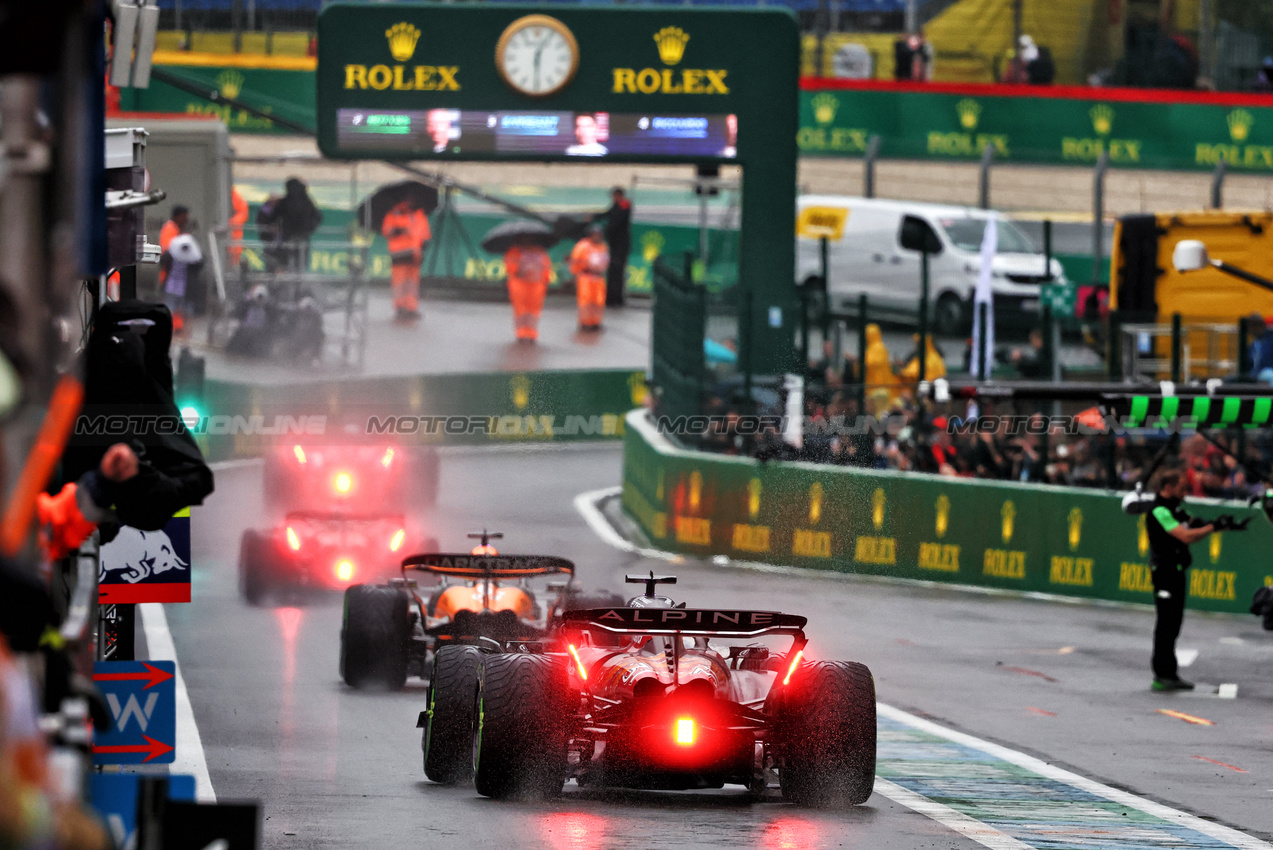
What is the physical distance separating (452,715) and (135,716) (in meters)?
3.61

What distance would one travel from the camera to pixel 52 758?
382 cm

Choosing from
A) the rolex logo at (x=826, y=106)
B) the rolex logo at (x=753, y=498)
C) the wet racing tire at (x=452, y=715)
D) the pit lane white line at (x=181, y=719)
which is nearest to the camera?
the wet racing tire at (x=452, y=715)

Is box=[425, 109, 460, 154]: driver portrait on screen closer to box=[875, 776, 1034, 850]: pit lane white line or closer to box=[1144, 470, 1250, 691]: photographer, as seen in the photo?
box=[1144, 470, 1250, 691]: photographer

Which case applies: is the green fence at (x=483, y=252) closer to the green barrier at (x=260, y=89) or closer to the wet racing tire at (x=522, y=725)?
the green barrier at (x=260, y=89)

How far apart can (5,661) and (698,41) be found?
860 inches

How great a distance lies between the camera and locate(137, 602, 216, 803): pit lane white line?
11203mm

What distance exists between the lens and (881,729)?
14125 millimetres

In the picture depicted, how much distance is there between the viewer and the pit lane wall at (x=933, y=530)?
2102cm

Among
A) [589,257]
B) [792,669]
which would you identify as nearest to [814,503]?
[792,669]

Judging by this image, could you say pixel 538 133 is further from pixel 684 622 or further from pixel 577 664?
pixel 684 622

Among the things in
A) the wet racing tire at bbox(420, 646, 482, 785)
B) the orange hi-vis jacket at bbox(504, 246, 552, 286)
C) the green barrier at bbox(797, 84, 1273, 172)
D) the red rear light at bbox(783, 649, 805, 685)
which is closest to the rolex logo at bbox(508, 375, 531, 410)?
the orange hi-vis jacket at bbox(504, 246, 552, 286)

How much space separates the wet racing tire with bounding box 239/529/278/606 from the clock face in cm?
763

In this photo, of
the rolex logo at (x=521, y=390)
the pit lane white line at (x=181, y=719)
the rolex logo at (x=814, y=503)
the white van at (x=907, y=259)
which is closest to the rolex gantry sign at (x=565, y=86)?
the rolex logo at (x=814, y=503)

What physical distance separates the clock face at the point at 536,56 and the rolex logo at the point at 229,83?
14251mm
